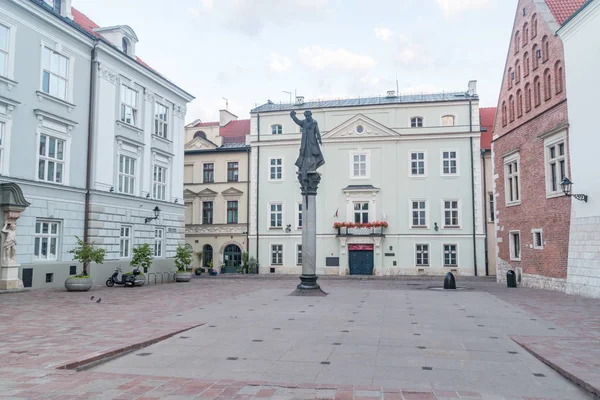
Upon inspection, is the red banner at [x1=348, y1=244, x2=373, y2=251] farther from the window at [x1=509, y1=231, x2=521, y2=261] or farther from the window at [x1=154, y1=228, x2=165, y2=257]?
the window at [x1=154, y1=228, x2=165, y2=257]

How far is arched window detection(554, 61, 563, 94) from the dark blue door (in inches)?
771

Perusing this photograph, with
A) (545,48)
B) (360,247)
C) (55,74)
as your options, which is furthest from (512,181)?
(55,74)

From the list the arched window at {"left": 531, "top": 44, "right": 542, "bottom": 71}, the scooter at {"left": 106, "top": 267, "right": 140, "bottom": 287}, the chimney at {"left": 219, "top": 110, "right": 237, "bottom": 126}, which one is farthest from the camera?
the chimney at {"left": 219, "top": 110, "right": 237, "bottom": 126}

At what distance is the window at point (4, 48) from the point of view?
1997 cm

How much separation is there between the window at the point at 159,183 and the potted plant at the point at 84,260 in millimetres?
6789

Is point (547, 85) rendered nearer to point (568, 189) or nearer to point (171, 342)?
point (568, 189)

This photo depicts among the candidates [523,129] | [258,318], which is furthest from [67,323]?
[523,129]

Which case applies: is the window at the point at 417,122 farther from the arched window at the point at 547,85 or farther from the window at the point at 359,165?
the arched window at the point at 547,85

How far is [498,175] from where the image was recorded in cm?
2914

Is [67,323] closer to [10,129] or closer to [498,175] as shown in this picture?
[10,129]

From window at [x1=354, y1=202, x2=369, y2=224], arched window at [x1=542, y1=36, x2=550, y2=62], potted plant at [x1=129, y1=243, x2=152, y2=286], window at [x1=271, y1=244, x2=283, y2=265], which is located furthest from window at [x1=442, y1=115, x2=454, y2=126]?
potted plant at [x1=129, y1=243, x2=152, y2=286]

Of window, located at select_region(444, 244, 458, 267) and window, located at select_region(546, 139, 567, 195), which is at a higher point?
window, located at select_region(546, 139, 567, 195)

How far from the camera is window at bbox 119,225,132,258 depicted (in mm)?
26855

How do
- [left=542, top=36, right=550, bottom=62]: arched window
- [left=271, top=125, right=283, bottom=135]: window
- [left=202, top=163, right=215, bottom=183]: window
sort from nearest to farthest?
[left=542, top=36, right=550, bottom=62]: arched window
[left=271, top=125, right=283, bottom=135]: window
[left=202, top=163, right=215, bottom=183]: window
